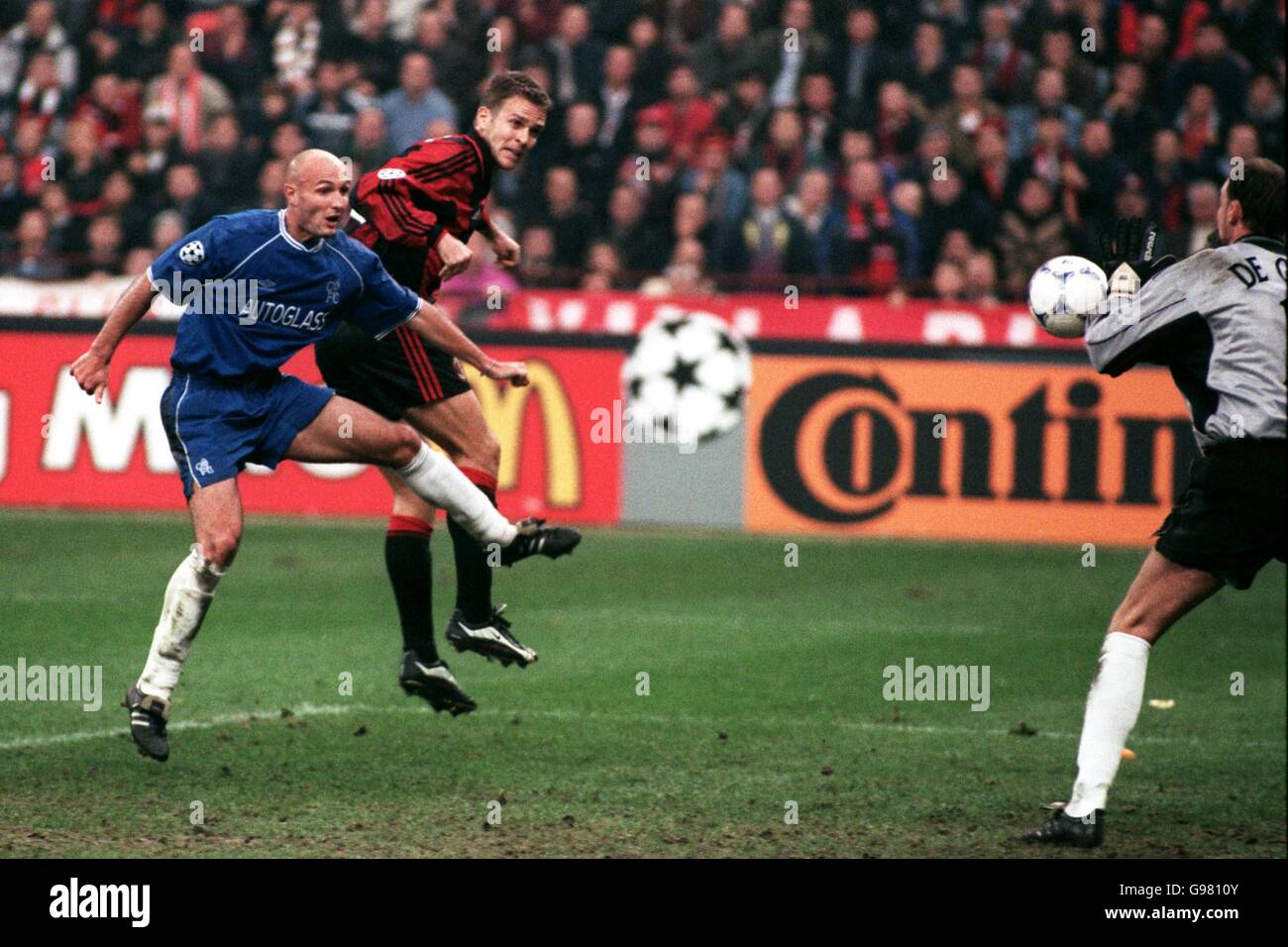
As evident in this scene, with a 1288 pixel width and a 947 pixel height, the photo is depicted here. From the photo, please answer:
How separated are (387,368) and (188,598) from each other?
4.41 ft

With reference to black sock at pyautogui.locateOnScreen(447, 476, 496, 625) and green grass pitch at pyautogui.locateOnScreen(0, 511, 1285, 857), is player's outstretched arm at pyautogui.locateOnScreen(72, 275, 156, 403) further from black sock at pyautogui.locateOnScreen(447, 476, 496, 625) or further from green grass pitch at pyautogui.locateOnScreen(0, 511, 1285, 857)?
black sock at pyautogui.locateOnScreen(447, 476, 496, 625)

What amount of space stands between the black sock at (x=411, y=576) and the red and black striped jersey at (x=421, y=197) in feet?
3.46

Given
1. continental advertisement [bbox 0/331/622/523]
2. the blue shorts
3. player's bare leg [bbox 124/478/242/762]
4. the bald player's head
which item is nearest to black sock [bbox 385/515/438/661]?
the blue shorts

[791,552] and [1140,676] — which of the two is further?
[791,552]

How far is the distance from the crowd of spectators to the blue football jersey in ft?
27.5

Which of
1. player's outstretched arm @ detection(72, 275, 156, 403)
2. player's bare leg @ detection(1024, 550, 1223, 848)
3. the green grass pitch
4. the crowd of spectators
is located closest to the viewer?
player's bare leg @ detection(1024, 550, 1223, 848)

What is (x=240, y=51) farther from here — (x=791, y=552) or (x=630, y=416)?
(x=791, y=552)

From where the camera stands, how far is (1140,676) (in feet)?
21.5

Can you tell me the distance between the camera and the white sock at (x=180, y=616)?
6895 millimetres

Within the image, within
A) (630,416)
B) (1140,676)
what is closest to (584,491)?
(630,416)

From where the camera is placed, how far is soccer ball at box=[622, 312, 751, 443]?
14.9 meters

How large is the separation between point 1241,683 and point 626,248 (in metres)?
7.68

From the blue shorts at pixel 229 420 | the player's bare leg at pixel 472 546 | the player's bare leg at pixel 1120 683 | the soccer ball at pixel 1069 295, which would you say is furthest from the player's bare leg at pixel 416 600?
the soccer ball at pixel 1069 295

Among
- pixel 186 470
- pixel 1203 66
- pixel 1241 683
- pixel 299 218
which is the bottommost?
pixel 1241 683
